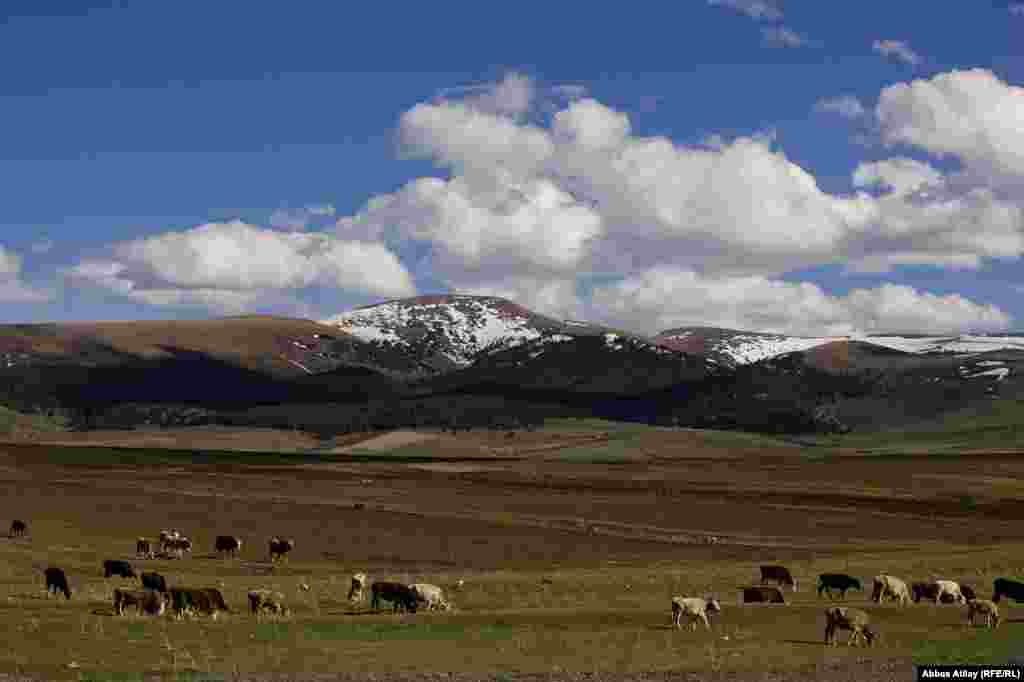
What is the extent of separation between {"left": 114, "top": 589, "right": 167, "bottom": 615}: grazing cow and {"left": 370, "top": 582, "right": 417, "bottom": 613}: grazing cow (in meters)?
7.30

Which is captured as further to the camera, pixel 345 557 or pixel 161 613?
pixel 345 557

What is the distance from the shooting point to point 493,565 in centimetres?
6284

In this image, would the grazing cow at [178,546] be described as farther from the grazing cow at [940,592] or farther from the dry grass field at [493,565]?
the grazing cow at [940,592]

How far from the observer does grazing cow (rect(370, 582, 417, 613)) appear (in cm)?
4197

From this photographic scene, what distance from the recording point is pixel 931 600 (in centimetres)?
4750

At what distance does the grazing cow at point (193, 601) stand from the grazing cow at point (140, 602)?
17.6 inches

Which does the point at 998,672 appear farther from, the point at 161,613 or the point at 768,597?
the point at 161,613

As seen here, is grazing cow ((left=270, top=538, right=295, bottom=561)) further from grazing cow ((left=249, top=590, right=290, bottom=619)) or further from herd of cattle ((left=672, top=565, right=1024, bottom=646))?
herd of cattle ((left=672, top=565, right=1024, bottom=646))

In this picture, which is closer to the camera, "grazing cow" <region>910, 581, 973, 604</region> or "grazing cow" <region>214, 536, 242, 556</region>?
"grazing cow" <region>910, 581, 973, 604</region>

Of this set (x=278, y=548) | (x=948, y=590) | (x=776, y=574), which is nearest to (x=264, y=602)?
(x=278, y=548)

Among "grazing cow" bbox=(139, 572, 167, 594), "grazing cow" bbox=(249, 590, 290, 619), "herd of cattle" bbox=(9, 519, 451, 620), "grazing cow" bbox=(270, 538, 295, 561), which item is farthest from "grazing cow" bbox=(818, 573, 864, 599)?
"grazing cow" bbox=(270, 538, 295, 561)

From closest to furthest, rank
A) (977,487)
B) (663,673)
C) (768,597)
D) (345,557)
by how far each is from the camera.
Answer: (663,673) → (768,597) → (345,557) → (977,487)

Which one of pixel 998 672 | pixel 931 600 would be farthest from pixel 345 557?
pixel 998 672

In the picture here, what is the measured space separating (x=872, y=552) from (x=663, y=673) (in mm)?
48075
